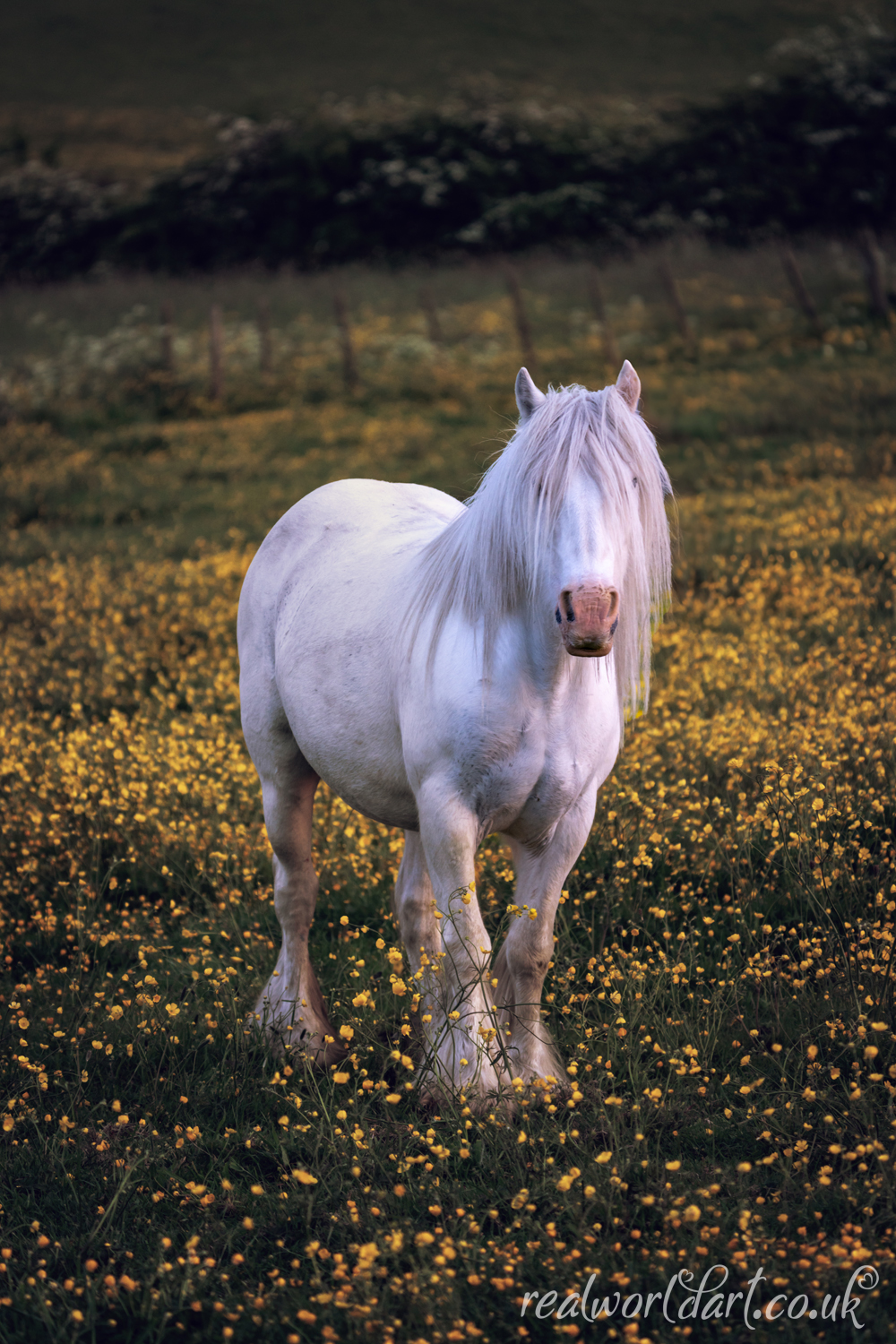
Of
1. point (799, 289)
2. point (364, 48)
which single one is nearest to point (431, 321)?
point (799, 289)

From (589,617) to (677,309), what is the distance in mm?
20608

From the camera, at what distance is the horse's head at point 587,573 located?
104 inches

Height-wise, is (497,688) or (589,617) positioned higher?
(589,617)

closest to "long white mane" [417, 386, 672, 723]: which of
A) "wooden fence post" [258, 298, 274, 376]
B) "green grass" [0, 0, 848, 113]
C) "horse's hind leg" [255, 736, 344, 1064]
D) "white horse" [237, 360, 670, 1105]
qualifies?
"white horse" [237, 360, 670, 1105]

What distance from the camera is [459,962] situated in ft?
10.4

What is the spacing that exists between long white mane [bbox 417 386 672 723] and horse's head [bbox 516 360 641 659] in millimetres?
38

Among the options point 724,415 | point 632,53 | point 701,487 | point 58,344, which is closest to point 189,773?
point 701,487

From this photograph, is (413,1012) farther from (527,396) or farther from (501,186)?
(501,186)

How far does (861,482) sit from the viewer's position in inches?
428

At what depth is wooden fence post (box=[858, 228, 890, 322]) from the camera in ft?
62.8

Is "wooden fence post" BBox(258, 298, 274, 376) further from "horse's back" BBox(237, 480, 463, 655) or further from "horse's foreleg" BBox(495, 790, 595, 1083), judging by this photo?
"horse's foreleg" BBox(495, 790, 595, 1083)

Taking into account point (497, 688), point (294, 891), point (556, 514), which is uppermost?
point (556, 514)

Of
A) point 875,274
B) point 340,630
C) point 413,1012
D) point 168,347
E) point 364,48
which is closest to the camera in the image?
point 413,1012

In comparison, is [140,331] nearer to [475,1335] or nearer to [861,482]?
[861,482]
